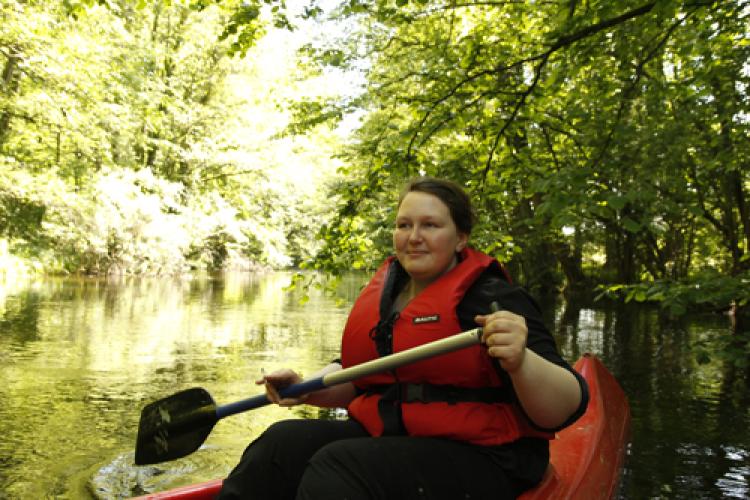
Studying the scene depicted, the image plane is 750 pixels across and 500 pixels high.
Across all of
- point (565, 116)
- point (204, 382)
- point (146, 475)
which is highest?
point (565, 116)

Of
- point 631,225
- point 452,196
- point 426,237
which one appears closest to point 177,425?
point 426,237

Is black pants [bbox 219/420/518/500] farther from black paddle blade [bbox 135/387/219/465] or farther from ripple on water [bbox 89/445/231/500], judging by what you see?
ripple on water [bbox 89/445/231/500]

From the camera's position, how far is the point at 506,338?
1.37m

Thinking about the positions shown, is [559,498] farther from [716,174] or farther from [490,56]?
[716,174]

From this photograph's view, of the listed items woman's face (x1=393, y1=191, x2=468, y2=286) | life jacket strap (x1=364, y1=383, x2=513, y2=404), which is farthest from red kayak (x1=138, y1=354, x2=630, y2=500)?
woman's face (x1=393, y1=191, x2=468, y2=286)

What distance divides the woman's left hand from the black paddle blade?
1390 mm

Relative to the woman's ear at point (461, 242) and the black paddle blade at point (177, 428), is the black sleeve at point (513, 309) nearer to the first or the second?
the woman's ear at point (461, 242)

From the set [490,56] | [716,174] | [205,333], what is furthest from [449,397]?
[716,174]

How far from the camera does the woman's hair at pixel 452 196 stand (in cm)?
180

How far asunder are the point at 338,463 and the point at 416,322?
433 millimetres

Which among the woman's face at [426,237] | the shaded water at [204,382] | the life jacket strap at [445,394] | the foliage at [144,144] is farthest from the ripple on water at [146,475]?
the foliage at [144,144]

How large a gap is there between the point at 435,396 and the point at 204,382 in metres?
4.66

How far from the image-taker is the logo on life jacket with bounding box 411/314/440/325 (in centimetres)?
169

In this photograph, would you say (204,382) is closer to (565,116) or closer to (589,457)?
(565,116)
